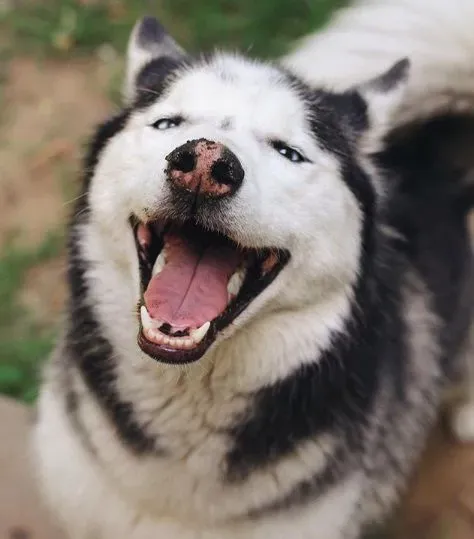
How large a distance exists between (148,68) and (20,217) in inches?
51.8

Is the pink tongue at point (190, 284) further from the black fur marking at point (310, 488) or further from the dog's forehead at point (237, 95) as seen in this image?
the black fur marking at point (310, 488)

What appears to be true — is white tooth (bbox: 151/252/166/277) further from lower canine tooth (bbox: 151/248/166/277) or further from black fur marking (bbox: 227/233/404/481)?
black fur marking (bbox: 227/233/404/481)

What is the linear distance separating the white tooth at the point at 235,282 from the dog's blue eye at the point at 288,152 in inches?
7.7

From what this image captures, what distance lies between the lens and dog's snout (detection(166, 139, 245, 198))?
115 cm

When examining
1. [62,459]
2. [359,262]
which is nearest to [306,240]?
[359,262]

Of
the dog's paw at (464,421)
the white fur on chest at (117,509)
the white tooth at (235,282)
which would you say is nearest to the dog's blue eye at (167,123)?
the white tooth at (235,282)

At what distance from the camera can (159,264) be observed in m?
1.33

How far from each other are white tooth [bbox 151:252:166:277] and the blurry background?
1225mm

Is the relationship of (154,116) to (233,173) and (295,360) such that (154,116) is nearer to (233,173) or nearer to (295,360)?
(233,173)

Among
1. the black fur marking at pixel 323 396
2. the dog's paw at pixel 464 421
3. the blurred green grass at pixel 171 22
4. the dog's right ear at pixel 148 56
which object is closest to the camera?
the black fur marking at pixel 323 396

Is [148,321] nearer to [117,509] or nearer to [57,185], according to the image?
[117,509]

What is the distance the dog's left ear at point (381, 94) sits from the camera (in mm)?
1585

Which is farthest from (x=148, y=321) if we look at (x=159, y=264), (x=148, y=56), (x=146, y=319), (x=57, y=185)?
(x=57, y=185)

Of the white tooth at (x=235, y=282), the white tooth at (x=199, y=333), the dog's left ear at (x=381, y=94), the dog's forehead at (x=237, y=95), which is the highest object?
the dog's left ear at (x=381, y=94)
